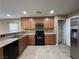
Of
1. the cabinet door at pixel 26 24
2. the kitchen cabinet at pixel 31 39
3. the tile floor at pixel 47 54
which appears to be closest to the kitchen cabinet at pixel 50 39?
the kitchen cabinet at pixel 31 39

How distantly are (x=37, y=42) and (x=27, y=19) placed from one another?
2.11 m

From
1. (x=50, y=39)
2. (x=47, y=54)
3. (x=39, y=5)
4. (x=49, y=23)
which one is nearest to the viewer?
(x=39, y=5)

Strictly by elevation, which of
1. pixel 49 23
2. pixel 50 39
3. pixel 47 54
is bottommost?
pixel 47 54

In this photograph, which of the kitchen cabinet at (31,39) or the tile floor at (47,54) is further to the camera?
the kitchen cabinet at (31,39)

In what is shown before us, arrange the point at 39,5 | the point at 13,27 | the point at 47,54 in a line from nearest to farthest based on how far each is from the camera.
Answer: the point at 39,5
the point at 47,54
the point at 13,27

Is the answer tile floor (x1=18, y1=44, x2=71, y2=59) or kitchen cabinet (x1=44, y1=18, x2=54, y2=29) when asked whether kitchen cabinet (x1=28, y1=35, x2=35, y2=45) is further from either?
tile floor (x1=18, y1=44, x2=71, y2=59)

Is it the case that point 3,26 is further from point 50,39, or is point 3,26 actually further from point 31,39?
point 50,39

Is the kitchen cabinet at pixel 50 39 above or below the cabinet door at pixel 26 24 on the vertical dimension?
below

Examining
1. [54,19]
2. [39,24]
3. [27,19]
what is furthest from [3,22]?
[54,19]

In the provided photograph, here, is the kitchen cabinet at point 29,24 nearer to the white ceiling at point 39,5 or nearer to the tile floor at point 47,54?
the tile floor at point 47,54

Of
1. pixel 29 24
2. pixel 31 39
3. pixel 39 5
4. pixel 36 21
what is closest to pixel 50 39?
pixel 31 39

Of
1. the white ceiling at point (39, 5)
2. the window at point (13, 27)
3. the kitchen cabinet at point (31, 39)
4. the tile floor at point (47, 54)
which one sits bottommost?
the tile floor at point (47, 54)

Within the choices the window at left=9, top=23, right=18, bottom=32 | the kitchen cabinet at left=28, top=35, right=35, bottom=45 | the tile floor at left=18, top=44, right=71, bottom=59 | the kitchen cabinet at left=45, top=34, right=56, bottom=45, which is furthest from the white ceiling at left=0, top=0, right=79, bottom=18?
the window at left=9, top=23, right=18, bottom=32

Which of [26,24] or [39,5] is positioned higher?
[39,5]
